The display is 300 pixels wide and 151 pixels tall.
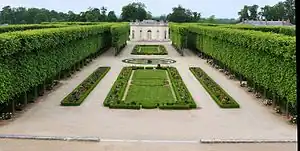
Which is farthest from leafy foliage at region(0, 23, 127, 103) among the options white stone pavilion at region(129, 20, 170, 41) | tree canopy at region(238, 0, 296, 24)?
tree canopy at region(238, 0, 296, 24)

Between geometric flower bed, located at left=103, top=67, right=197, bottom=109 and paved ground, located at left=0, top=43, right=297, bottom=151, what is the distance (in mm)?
794

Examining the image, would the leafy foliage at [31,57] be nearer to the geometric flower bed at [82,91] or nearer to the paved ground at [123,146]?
the geometric flower bed at [82,91]

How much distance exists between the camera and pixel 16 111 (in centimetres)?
2167

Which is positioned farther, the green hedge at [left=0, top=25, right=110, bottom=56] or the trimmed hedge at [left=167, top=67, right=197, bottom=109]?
the trimmed hedge at [left=167, top=67, right=197, bottom=109]

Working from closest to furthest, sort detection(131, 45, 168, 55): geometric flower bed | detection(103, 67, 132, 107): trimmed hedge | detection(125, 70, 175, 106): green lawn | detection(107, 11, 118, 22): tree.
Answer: detection(103, 67, 132, 107): trimmed hedge → detection(125, 70, 175, 106): green lawn → detection(131, 45, 168, 55): geometric flower bed → detection(107, 11, 118, 22): tree

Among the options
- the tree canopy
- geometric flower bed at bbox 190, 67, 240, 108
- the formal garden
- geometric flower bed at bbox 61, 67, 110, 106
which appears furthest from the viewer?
the tree canopy

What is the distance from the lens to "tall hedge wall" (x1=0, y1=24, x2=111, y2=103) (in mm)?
19531

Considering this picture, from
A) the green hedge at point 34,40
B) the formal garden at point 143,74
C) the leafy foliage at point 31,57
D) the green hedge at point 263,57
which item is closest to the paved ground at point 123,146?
the green hedge at point 263,57

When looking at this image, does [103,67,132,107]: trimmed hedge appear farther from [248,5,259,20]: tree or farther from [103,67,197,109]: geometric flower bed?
[248,5,259,20]: tree

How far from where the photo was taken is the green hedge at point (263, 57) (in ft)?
64.5

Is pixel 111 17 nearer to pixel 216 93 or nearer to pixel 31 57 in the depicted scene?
pixel 216 93

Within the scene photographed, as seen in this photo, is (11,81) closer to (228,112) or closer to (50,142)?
(50,142)

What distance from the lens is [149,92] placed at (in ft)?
92.0

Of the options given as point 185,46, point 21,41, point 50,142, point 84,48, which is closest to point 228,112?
point 50,142
